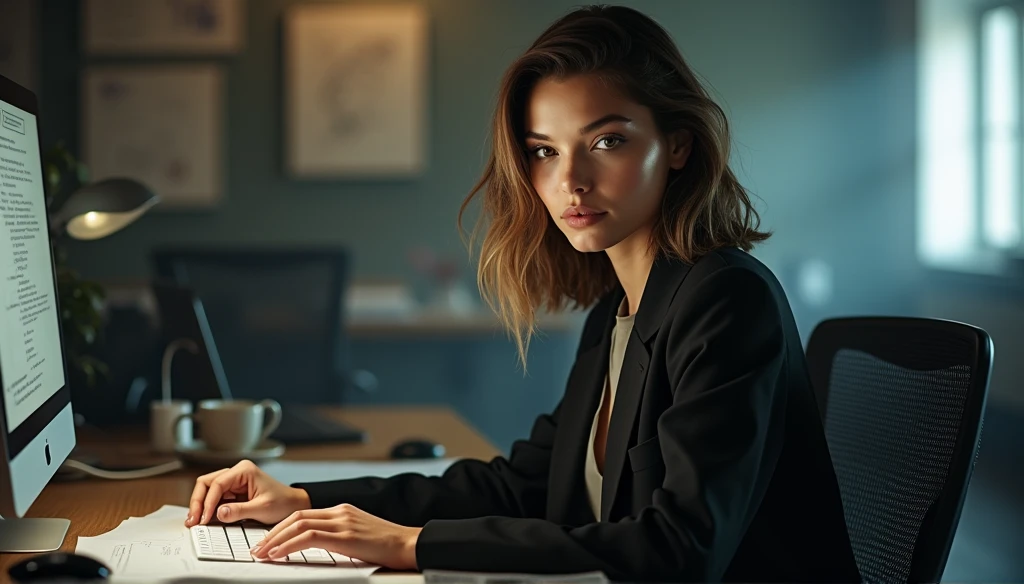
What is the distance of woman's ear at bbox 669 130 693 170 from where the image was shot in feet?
4.21

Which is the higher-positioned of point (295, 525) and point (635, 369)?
point (635, 369)

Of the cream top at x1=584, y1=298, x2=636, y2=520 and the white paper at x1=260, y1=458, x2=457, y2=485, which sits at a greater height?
the cream top at x1=584, y1=298, x2=636, y2=520

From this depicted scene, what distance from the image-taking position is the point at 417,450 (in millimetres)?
1744

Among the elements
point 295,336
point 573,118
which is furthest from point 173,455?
point 295,336

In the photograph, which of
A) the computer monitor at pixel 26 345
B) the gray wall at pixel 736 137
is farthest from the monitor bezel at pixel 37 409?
the gray wall at pixel 736 137

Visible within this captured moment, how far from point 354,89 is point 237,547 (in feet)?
14.2

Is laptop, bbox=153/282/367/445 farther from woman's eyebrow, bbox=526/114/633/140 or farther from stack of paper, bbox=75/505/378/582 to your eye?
woman's eyebrow, bbox=526/114/633/140

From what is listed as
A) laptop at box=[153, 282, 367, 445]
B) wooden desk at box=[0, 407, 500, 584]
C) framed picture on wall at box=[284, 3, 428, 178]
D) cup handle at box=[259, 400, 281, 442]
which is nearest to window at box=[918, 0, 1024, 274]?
framed picture on wall at box=[284, 3, 428, 178]

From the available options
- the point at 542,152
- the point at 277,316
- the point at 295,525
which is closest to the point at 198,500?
the point at 295,525

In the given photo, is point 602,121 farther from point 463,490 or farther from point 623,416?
point 463,490

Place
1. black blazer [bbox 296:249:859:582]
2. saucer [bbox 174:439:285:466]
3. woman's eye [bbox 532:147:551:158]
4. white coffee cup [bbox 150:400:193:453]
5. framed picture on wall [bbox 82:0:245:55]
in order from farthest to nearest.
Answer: framed picture on wall [bbox 82:0:245:55]
white coffee cup [bbox 150:400:193:453]
saucer [bbox 174:439:285:466]
woman's eye [bbox 532:147:551:158]
black blazer [bbox 296:249:859:582]

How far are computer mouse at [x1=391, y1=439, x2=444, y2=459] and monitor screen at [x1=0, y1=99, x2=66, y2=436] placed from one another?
61 cm

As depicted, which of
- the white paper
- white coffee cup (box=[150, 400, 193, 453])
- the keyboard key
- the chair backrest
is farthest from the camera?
the chair backrest

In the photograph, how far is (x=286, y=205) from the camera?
5289 mm
